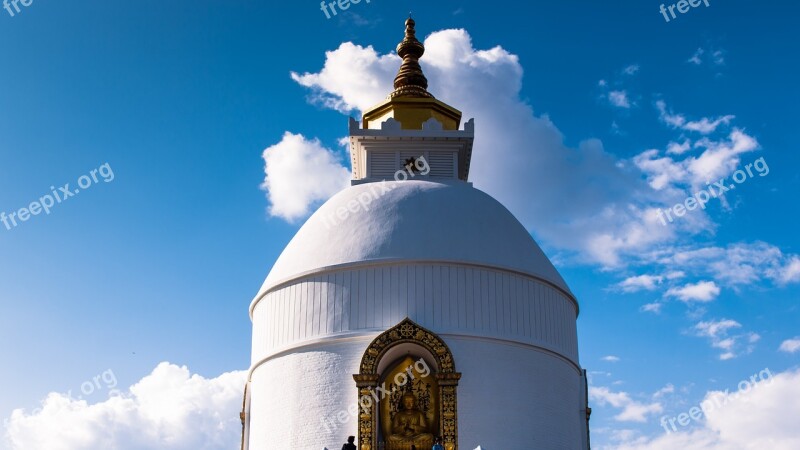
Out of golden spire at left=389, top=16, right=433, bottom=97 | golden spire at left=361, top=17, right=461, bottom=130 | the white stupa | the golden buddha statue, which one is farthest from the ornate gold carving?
golden spire at left=389, top=16, right=433, bottom=97

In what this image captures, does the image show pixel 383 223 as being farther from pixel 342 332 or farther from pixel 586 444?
pixel 586 444

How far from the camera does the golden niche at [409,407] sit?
21.9 metres

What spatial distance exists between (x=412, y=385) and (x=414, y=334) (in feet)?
4.37

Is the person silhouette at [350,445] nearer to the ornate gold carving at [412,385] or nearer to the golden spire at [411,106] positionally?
the ornate gold carving at [412,385]

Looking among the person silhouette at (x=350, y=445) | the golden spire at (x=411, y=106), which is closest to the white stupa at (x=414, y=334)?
the person silhouette at (x=350, y=445)

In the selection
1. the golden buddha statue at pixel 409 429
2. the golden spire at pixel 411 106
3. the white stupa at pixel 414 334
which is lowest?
the golden buddha statue at pixel 409 429

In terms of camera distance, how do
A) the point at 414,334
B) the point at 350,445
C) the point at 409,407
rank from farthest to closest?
the point at 414,334
the point at 409,407
the point at 350,445

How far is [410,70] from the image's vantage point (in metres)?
31.5

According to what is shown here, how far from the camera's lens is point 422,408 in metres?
22.2

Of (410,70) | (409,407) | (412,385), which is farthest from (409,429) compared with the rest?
(410,70)

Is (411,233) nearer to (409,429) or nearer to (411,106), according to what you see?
(409,429)

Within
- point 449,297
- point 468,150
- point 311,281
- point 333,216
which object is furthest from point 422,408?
point 468,150

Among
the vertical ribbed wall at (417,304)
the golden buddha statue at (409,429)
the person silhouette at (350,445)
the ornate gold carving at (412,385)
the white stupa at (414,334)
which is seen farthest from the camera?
the vertical ribbed wall at (417,304)

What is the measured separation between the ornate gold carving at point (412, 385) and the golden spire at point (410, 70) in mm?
10730
